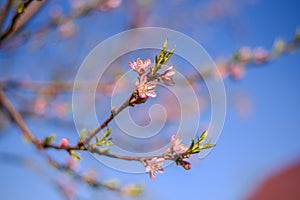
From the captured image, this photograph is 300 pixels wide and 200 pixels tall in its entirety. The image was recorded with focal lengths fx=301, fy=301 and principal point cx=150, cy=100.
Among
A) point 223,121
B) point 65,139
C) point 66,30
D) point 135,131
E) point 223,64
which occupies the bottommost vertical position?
point 223,121

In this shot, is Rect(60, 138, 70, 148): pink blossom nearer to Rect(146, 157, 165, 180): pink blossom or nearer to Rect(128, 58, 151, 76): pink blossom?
Rect(146, 157, 165, 180): pink blossom

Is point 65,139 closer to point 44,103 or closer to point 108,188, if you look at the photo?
point 108,188

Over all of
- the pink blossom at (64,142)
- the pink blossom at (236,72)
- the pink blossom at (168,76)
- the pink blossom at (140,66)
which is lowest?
the pink blossom at (168,76)

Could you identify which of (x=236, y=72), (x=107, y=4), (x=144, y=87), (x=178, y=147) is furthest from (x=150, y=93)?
(x=236, y=72)

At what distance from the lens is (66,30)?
4.07 metres

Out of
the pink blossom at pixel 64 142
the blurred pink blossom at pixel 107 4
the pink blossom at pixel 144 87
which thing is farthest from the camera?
the blurred pink blossom at pixel 107 4

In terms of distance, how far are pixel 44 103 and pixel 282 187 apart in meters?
17.9

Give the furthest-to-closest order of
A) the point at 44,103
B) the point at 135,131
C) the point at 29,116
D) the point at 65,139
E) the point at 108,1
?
the point at 44,103 < the point at 29,116 < the point at 108,1 < the point at 135,131 < the point at 65,139

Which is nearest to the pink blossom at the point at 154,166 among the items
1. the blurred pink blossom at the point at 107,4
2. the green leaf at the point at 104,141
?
the green leaf at the point at 104,141

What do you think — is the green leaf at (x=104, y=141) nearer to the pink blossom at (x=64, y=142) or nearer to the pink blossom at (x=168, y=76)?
the pink blossom at (x=64, y=142)

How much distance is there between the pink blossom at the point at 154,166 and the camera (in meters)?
1.21

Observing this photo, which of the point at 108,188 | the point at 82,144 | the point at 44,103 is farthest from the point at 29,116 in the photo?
the point at 82,144

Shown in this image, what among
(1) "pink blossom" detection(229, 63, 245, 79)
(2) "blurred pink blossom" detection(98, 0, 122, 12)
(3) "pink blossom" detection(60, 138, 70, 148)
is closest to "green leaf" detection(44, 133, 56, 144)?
(3) "pink blossom" detection(60, 138, 70, 148)

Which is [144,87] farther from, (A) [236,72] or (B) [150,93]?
(A) [236,72]
